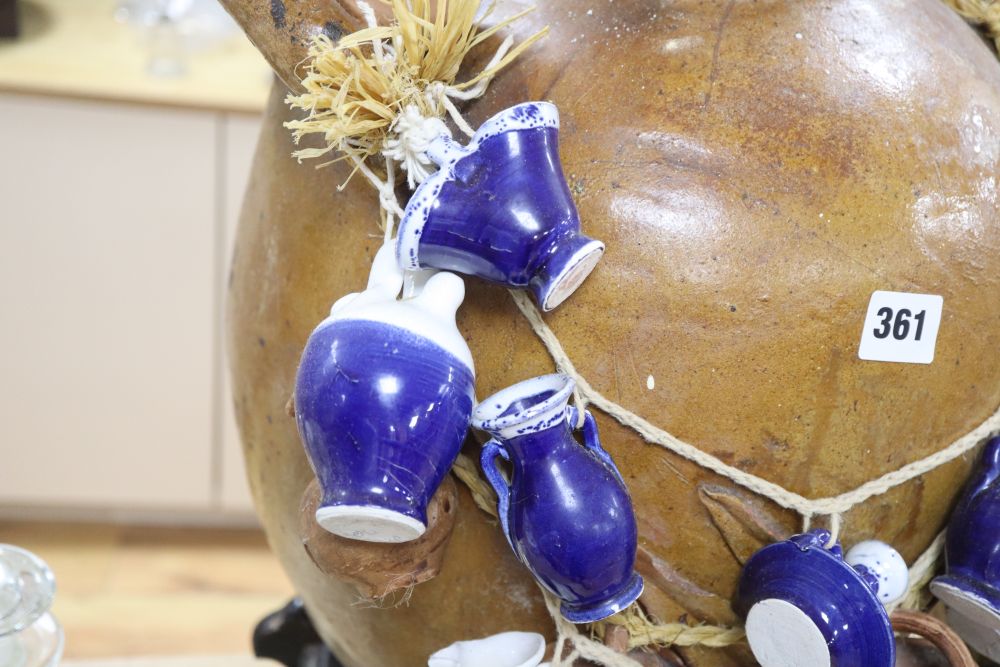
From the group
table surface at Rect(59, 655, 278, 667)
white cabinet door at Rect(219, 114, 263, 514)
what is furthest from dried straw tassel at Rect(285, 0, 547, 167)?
white cabinet door at Rect(219, 114, 263, 514)

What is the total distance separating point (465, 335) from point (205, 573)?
1.50 metres

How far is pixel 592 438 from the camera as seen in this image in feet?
2.42

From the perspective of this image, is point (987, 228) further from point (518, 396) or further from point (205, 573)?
point (205, 573)

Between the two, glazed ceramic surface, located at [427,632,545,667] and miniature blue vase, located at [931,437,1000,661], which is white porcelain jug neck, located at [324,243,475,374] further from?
miniature blue vase, located at [931,437,1000,661]

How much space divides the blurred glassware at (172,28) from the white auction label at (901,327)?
162cm

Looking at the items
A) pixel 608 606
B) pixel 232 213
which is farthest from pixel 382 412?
pixel 232 213

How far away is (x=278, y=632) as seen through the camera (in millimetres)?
1158

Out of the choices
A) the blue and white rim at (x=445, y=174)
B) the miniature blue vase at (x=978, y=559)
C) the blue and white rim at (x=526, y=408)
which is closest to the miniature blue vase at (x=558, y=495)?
the blue and white rim at (x=526, y=408)

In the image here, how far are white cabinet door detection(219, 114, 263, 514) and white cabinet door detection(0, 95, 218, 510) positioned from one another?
3 cm

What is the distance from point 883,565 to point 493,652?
0.27 metres

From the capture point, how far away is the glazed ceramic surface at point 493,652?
2.60 feet

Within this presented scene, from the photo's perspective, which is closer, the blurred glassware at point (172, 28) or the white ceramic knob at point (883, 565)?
the white ceramic knob at point (883, 565)

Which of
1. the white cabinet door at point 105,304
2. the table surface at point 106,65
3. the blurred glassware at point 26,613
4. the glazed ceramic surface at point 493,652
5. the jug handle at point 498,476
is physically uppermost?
the jug handle at point 498,476

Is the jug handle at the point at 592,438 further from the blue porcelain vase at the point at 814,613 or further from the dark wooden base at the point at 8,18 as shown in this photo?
the dark wooden base at the point at 8,18
